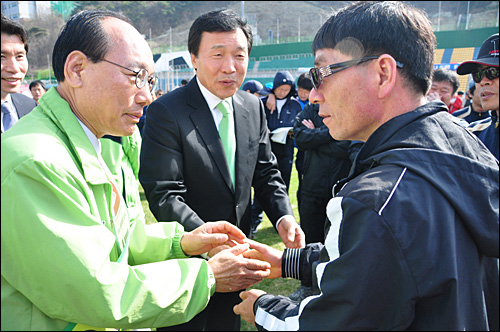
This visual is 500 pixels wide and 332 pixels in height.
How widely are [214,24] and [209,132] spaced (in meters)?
0.83

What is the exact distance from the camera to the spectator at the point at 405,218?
1290mm

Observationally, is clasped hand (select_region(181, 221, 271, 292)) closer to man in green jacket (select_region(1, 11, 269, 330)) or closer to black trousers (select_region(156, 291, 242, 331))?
man in green jacket (select_region(1, 11, 269, 330))

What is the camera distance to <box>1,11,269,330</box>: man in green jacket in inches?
51.8

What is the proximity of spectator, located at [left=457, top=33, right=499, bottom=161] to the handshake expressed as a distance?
2.72m

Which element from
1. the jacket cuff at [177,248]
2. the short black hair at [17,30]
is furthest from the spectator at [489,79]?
the short black hair at [17,30]

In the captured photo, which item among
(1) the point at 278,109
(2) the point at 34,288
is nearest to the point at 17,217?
(2) the point at 34,288

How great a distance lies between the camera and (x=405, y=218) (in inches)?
51.3

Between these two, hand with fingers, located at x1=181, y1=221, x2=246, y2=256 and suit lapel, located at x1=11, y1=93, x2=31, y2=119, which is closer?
hand with fingers, located at x1=181, y1=221, x2=246, y2=256

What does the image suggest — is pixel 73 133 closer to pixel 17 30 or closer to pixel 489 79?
pixel 17 30

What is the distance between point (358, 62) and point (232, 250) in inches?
50.3

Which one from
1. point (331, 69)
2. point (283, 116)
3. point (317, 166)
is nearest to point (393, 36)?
point (331, 69)

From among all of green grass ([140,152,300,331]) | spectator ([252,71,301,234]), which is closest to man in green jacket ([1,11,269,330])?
green grass ([140,152,300,331])

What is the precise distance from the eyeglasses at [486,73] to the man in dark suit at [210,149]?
7.81 feet

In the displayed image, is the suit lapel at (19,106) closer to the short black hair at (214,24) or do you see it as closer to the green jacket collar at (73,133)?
the short black hair at (214,24)
